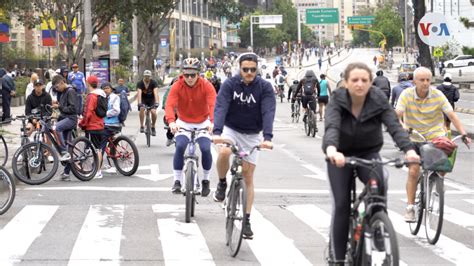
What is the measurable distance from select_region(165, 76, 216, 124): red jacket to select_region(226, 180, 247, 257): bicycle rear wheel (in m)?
2.18

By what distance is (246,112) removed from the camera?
9.38 metres

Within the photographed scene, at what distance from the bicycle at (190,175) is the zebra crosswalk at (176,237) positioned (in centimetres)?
23

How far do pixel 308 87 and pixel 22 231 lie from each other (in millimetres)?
17232

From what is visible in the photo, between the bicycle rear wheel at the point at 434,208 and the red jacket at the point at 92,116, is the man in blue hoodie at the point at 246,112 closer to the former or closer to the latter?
the bicycle rear wheel at the point at 434,208

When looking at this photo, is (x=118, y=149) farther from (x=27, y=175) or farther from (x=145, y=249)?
(x=145, y=249)

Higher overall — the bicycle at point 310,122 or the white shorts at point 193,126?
the white shorts at point 193,126

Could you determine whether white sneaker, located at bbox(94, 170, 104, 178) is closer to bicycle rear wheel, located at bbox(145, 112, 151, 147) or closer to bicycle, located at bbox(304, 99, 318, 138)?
bicycle rear wheel, located at bbox(145, 112, 151, 147)

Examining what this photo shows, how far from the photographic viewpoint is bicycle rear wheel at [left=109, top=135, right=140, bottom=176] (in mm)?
15906

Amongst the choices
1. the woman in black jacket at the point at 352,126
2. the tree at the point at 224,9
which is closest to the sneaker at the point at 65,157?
the woman in black jacket at the point at 352,126

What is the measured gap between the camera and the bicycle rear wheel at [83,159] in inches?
A: 599

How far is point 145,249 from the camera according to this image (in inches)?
360

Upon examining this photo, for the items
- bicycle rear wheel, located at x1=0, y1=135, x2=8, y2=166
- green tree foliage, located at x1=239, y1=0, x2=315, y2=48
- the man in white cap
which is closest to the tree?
the man in white cap

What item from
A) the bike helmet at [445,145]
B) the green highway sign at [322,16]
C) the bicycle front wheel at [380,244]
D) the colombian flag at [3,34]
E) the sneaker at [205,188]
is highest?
the green highway sign at [322,16]

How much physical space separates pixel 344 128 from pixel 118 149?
9.58m
